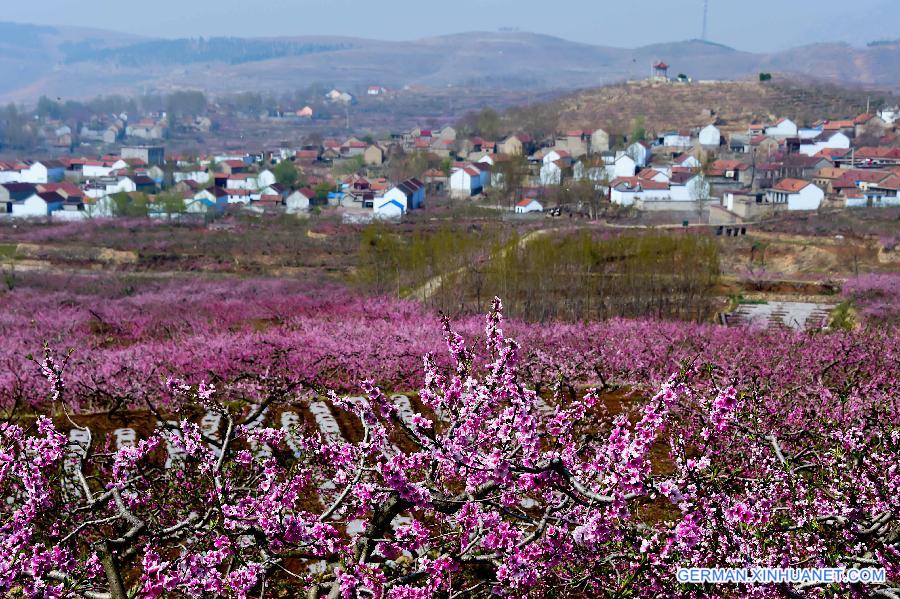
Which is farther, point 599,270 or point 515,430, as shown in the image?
point 599,270

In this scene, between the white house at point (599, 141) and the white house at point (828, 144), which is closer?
the white house at point (828, 144)

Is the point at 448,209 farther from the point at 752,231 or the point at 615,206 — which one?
the point at 752,231

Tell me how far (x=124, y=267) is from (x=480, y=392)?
154 feet

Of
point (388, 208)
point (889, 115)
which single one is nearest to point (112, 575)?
point (388, 208)

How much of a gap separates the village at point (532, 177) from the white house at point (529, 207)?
151 mm

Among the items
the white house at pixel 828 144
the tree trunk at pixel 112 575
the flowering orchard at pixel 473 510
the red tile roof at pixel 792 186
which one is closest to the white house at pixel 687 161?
the white house at pixel 828 144

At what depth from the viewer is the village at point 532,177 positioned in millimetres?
67625

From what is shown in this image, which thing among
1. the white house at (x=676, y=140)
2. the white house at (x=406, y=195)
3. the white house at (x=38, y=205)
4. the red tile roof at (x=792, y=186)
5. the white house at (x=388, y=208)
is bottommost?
the white house at (x=38, y=205)

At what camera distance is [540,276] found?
25688 millimetres

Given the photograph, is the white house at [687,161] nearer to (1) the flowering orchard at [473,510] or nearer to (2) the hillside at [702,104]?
(2) the hillside at [702,104]

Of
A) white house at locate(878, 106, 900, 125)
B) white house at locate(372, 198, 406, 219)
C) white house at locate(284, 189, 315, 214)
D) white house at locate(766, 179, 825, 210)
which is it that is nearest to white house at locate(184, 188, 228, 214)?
white house at locate(284, 189, 315, 214)

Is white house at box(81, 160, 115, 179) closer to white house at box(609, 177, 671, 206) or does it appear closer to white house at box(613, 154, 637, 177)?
white house at box(613, 154, 637, 177)

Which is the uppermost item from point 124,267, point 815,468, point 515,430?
point 515,430

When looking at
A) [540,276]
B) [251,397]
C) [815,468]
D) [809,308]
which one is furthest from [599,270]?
[815,468]
